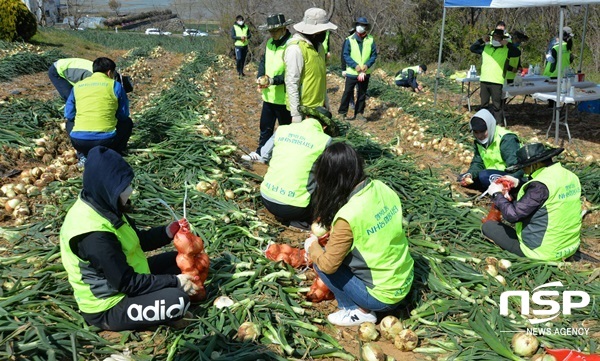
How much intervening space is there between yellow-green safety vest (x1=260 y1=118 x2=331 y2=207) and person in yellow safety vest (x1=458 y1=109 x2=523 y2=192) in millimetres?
1520

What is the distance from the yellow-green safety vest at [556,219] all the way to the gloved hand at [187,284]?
237 cm

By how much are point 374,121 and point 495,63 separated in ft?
6.93

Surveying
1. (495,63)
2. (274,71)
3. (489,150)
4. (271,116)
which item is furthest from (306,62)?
(495,63)

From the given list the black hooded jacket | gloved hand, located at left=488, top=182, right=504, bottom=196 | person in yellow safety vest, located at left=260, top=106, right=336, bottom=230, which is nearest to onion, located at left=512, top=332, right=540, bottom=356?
gloved hand, located at left=488, top=182, right=504, bottom=196

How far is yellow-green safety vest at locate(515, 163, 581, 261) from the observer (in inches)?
138

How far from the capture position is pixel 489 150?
15.8 ft

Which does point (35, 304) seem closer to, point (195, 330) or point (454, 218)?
point (195, 330)

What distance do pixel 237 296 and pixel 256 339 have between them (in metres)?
0.40

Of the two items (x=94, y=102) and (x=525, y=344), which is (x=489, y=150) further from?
(x=94, y=102)

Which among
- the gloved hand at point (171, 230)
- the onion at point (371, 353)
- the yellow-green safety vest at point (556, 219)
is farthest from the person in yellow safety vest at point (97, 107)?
the yellow-green safety vest at point (556, 219)

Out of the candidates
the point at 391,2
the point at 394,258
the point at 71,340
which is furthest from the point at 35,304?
the point at 391,2

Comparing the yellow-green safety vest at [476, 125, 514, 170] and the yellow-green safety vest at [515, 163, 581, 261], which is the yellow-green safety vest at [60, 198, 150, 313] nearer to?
the yellow-green safety vest at [515, 163, 581, 261]

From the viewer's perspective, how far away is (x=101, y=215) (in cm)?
248

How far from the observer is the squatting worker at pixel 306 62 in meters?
4.88
